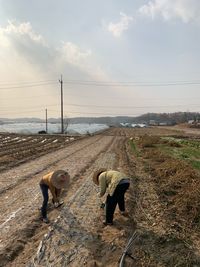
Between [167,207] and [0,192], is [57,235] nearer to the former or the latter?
[167,207]

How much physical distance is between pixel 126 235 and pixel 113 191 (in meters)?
1.03

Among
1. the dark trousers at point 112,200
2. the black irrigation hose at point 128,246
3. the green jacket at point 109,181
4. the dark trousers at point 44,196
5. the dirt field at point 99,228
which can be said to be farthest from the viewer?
the dark trousers at point 44,196

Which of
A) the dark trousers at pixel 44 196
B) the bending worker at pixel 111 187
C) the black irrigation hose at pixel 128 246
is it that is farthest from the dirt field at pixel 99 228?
the bending worker at pixel 111 187

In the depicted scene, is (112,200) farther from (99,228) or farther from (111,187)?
(99,228)

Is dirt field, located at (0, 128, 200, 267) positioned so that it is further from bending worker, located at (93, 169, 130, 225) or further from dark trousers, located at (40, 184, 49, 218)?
bending worker, located at (93, 169, 130, 225)

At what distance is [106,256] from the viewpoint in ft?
22.4

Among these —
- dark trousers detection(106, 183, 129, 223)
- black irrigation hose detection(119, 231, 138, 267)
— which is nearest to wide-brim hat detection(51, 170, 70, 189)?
dark trousers detection(106, 183, 129, 223)

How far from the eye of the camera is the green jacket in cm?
832

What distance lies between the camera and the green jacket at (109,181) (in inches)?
328

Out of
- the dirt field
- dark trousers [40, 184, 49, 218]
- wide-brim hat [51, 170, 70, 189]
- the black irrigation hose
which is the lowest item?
the dirt field

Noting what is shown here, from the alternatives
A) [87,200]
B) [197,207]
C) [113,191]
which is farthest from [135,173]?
[113,191]

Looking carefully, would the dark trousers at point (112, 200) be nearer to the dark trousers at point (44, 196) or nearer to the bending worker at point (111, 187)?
the bending worker at point (111, 187)

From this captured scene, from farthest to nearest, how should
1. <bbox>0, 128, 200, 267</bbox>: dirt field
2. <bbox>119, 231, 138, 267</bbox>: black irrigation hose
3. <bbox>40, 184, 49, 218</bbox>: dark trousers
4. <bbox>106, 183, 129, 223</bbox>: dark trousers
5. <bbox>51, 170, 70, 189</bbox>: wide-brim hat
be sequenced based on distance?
1. <bbox>40, 184, 49, 218</bbox>: dark trousers
2. <bbox>51, 170, 70, 189</bbox>: wide-brim hat
3. <bbox>106, 183, 129, 223</bbox>: dark trousers
4. <bbox>0, 128, 200, 267</bbox>: dirt field
5. <bbox>119, 231, 138, 267</bbox>: black irrigation hose

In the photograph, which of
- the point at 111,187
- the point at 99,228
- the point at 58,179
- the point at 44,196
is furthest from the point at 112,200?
the point at 44,196
